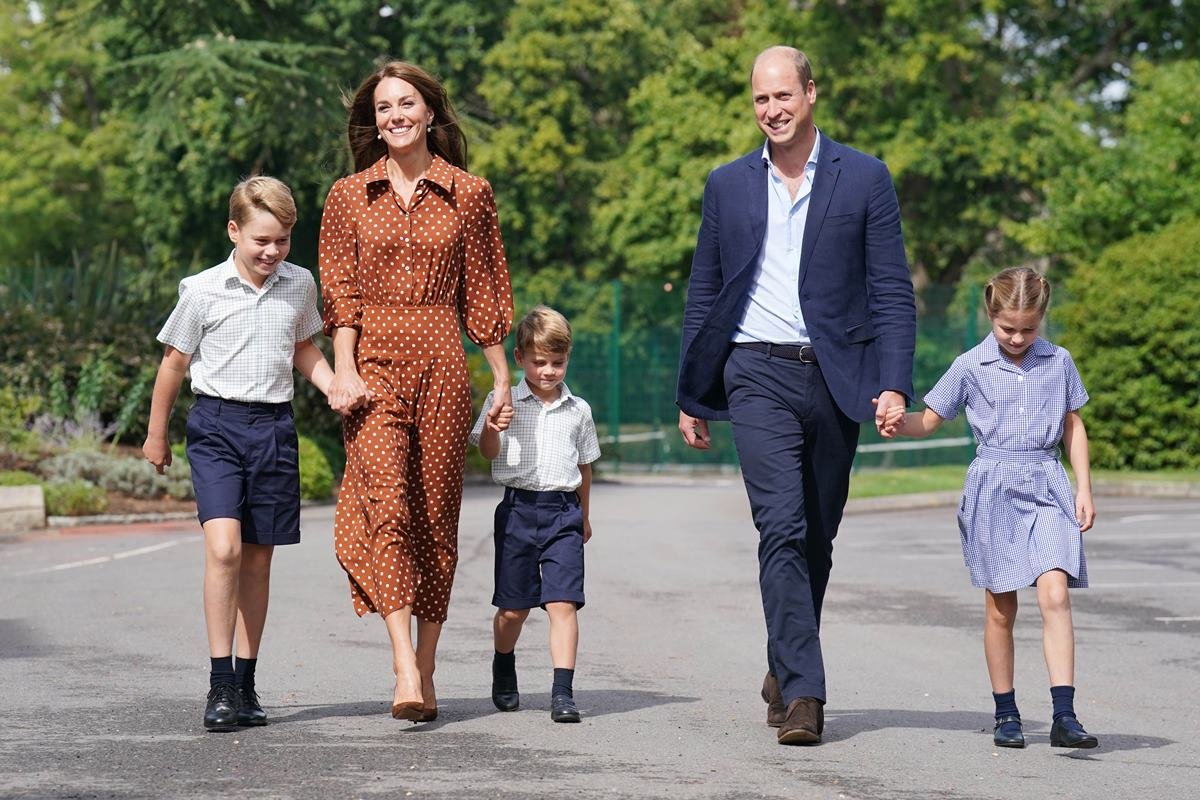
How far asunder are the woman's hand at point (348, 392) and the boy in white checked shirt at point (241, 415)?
0.17 metres

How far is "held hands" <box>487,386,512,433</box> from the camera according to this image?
635 centimetres

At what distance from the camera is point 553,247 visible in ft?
131

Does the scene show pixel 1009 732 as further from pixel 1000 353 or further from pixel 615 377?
pixel 615 377

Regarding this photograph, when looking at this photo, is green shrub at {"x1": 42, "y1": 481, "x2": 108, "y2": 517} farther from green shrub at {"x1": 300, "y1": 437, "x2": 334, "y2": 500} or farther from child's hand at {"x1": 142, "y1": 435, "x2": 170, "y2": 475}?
child's hand at {"x1": 142, "y1": 435, "x2": 170, "y2": 475}

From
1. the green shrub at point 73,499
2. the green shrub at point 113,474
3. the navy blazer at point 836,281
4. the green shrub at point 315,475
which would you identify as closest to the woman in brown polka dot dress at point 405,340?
the navy blazer at point 836,281

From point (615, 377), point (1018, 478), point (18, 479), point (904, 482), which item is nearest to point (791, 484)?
point (1018, 478)

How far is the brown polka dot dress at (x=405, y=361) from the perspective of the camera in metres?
6.18

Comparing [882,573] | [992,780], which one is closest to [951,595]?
[882,573]

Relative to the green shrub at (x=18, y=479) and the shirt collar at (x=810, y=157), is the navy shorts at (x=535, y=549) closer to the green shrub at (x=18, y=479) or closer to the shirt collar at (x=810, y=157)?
the shirt collar at (x=810, y=157)

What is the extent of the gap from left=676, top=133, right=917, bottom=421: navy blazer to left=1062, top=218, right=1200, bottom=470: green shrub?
62.5 ft

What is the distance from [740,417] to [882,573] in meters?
6.84

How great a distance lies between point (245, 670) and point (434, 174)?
1758 millimetres

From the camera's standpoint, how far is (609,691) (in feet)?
24.1

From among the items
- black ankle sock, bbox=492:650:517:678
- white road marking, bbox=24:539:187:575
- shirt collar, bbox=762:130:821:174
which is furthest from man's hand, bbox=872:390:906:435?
white road marking, bbox=24:539:187:575
